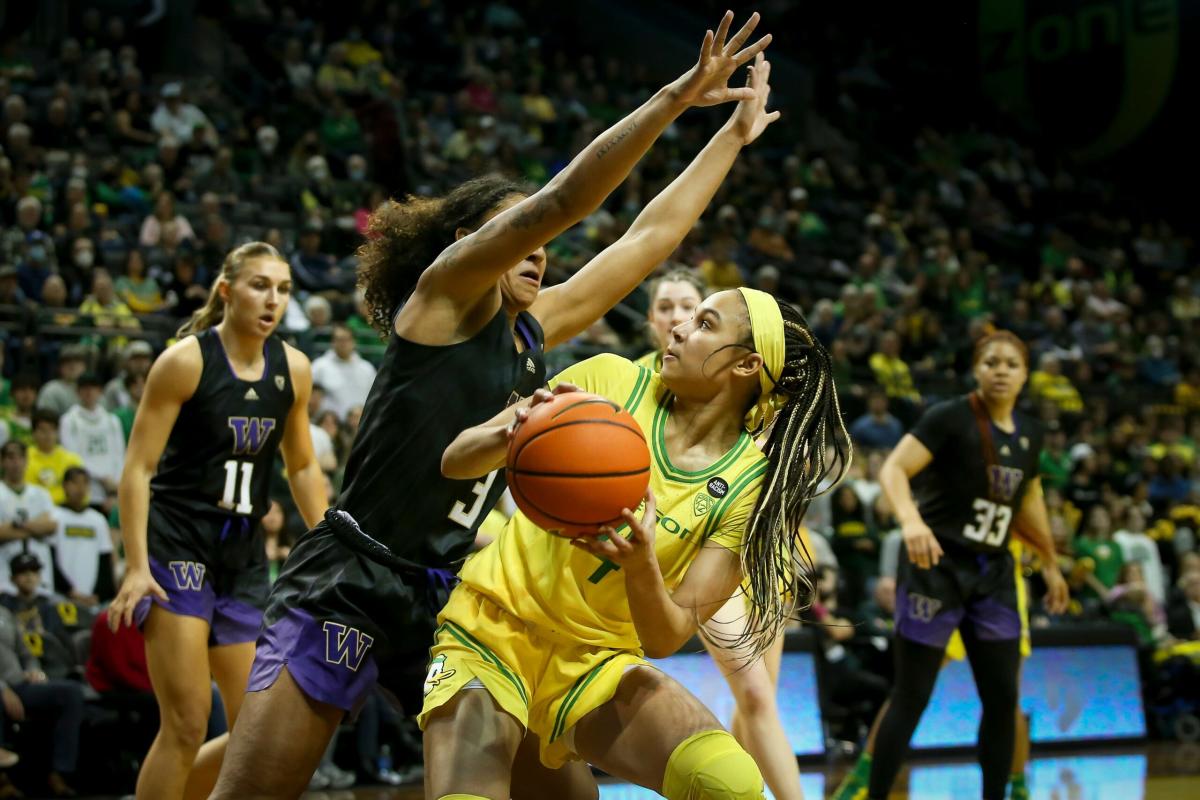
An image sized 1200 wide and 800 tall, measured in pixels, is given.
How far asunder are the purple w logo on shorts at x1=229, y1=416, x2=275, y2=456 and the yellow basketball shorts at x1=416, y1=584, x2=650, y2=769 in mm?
1844

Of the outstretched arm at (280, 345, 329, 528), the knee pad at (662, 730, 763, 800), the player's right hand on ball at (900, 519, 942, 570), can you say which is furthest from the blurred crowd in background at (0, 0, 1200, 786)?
the knee pad at (662, 730, 763, 800)

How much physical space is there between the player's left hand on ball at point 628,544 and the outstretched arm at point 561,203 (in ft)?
1.96

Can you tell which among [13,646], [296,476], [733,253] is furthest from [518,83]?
[296,476]

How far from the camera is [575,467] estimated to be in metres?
2.62

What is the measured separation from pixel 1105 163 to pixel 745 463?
68.0 feet

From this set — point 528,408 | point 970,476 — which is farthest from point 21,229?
point 528,408

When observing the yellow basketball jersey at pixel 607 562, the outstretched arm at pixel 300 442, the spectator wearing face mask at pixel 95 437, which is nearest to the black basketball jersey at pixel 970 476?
the outstretched arm at pixel 300 442

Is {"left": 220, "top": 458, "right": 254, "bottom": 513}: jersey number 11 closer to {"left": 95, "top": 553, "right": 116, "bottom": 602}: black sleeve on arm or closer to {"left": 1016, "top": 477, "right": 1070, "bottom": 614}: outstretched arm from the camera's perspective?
{"left": 1016, "top": 477, "right": 1070, "bottom": 614}: outstretched arm

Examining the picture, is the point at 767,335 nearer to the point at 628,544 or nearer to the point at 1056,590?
the point at 628,544

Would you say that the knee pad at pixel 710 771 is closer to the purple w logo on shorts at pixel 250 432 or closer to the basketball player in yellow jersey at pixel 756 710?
the basketball player in yellow jersey at pixel 756 710

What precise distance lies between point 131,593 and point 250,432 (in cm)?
67

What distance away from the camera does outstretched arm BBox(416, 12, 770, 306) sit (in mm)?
2816

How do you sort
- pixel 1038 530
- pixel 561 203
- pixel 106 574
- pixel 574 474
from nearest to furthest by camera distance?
pixel 574 474 → pixel 561 203 → pixel 1038 530 → pixel 106 574

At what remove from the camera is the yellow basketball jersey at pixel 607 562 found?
3.00m
